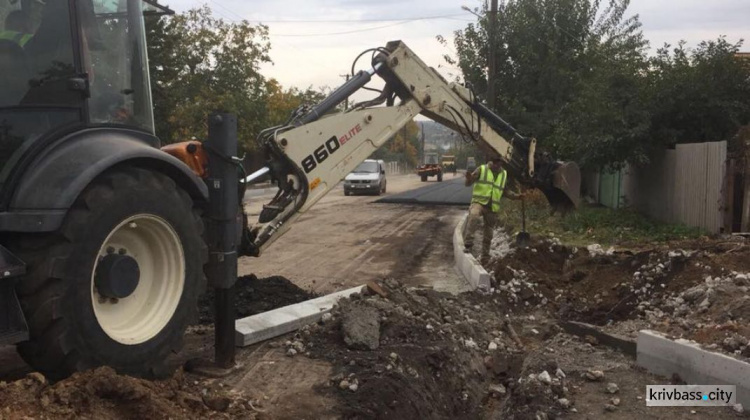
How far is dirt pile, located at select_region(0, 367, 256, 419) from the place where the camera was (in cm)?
299

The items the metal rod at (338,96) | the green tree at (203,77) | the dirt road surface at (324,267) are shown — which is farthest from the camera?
the green tree at (203,77)

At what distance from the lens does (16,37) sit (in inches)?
142

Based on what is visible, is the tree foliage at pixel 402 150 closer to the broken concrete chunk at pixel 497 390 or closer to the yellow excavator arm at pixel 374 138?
the yellow excavator arm at pixel 374 138

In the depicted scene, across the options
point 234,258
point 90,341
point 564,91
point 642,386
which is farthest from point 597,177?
point 90,341

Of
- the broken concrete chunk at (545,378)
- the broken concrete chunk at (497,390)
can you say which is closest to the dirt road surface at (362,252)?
the broken concrete chunk at (497,390)

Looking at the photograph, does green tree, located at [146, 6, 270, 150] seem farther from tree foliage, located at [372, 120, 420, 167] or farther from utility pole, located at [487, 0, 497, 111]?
tree foliage, located at [372, 120, 420, 167]

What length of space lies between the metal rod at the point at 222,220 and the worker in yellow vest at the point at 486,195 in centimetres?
614

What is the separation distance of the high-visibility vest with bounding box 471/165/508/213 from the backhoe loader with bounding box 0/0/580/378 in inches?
249

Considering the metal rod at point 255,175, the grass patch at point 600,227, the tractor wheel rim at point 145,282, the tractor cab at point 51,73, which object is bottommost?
the grass patch at point 600,227

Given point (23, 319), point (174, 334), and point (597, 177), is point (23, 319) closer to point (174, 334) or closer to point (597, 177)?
point (174, 334)

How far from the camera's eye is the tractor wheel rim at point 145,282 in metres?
3.74

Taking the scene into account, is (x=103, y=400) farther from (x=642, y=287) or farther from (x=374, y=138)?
(x=642, y=287)

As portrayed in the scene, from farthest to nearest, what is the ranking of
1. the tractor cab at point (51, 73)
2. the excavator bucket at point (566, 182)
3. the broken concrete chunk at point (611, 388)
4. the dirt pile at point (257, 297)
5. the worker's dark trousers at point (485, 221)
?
1. the worker's dark trousers at point (485, 221)
2. the excavator bucket at point (566, 182)
3. the dirt pile at point (257, 297)
4. the broken concrete chunk at point (611, 388)
5. the tractor cab at point (51, 73)

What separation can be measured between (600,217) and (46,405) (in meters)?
13.5
